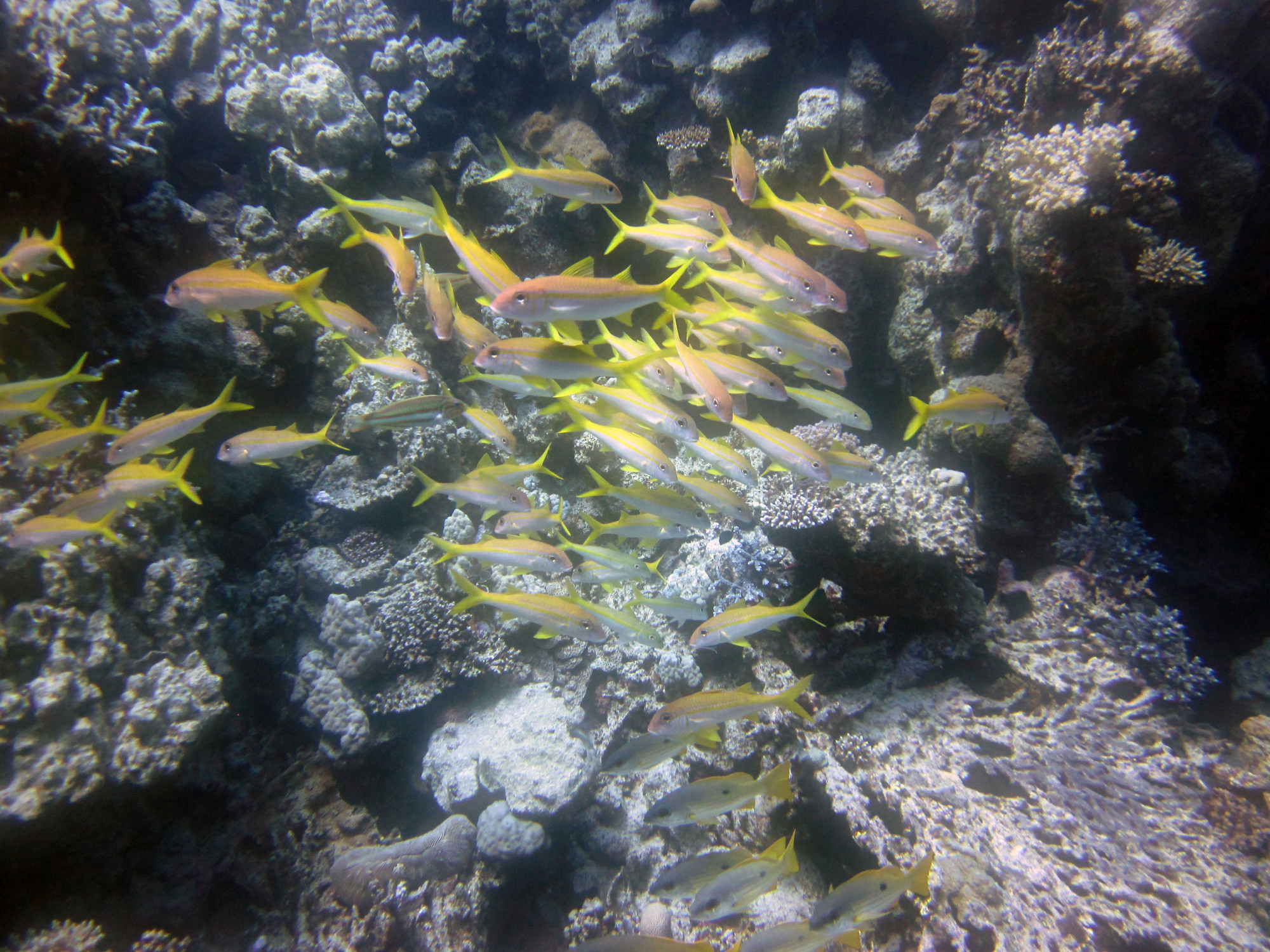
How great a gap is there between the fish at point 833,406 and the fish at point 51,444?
192 inches

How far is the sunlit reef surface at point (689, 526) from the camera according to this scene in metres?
3.42

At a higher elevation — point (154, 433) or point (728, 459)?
point (154, 433)

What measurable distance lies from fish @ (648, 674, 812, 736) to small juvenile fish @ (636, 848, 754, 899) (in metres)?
0.72

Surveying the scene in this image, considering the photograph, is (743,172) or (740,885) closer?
(740,885)

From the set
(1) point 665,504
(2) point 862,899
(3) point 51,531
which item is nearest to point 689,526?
(1) point 665,504

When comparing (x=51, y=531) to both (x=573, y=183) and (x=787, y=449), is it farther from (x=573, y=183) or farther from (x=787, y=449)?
(x=787, y=449)

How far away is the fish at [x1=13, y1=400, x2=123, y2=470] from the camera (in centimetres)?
335

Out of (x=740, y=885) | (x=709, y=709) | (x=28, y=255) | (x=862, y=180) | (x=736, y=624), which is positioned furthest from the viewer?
(x=862, y=180)

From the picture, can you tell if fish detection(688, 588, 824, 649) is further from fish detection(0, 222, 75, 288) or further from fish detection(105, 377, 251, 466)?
fish detection(0, 222, 75, 288)

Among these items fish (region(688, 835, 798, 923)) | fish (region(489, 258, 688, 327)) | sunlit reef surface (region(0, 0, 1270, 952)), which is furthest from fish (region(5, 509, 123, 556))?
fish (region(688, 835, 798, 923))

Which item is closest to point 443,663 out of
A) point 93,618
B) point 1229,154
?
point 93,618

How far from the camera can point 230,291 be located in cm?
342

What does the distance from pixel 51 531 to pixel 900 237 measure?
6.42 meters

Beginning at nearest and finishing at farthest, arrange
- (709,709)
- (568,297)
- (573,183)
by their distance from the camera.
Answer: (568,297) → (709,709) → (573,183)
